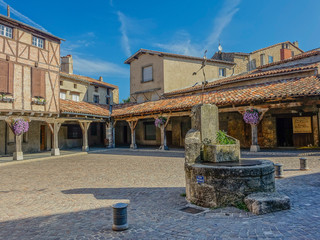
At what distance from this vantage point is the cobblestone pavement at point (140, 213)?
3438 millimetres

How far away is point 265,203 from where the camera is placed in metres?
4.04

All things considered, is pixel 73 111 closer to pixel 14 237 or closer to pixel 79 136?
pixel 79 136

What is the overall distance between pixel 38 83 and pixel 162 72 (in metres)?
10.1

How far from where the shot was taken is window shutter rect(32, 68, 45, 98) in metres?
14.0

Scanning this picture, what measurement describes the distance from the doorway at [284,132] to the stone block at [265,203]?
38.8ft

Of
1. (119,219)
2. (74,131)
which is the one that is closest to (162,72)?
(74,131)

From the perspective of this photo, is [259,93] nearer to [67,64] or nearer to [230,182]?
[230,182]

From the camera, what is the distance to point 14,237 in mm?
3545

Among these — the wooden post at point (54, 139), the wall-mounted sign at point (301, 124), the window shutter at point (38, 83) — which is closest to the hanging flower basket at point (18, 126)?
the window shutter at point (38, 83)

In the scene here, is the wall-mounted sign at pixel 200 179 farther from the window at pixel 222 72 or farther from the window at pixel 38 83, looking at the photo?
the window at pixel 222 72

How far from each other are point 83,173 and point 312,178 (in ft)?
24.6

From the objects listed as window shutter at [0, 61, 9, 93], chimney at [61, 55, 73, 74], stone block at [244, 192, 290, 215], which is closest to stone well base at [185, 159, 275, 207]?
stone block at [244, 192, 290, 215]

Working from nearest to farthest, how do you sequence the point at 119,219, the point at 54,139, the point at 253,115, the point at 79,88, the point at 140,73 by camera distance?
the point at 119,219 → the point at 253,115 → the point at 54,139 → the point at 79,88 → the point at 140,73

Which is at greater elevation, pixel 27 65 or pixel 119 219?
pixel 27 65
